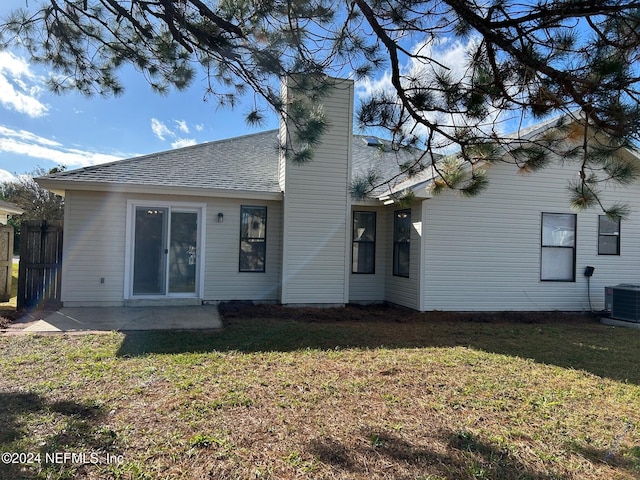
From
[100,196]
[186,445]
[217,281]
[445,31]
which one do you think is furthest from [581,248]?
[100,196]

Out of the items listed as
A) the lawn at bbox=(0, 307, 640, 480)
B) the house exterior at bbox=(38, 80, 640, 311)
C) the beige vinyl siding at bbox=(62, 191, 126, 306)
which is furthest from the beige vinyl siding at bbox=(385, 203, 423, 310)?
the beige vinyl siding at bbox=(62, 191, 126, 306)

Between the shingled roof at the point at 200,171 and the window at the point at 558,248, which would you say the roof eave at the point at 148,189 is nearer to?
the shingled roof at the point at 200,171

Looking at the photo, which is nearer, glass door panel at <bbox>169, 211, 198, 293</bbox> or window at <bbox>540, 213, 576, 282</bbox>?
glass door panel at <bbox>169, 211, 198, 293</bbox>

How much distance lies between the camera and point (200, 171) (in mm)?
9445

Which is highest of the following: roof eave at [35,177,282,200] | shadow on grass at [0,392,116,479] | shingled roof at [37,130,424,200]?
shingled roof at [37,130,424,200]

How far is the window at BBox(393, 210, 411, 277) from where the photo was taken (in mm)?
9500

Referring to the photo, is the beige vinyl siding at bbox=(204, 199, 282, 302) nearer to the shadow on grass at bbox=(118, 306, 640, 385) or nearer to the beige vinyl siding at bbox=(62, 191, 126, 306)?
the shadow on grass at bbox=(118, 306, 640, 385)

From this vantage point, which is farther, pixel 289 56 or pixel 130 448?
pixel 289 56

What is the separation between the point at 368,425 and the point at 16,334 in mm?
5637

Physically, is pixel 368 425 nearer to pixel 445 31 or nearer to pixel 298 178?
pixel 445 31

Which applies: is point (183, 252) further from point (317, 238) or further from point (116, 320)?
point (317, 238)

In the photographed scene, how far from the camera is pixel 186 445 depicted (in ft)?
9.45

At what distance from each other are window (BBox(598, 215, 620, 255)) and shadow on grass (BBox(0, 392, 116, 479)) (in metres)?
11.0

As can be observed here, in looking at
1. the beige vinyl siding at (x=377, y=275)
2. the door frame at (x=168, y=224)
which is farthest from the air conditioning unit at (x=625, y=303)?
the door frame at (x=168, y=224)
